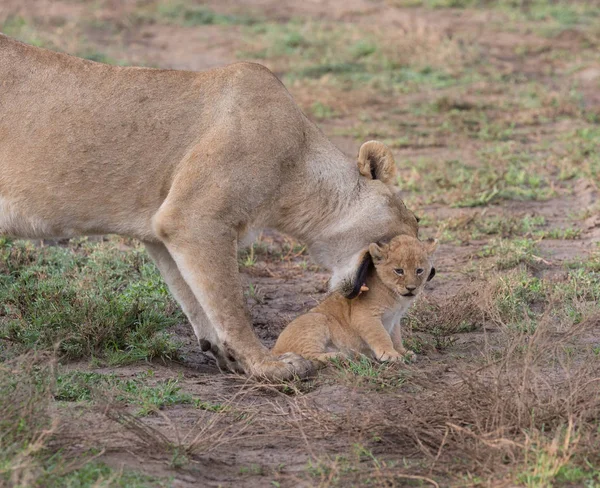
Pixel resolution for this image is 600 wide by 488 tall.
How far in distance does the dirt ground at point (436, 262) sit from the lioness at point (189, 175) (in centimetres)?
59

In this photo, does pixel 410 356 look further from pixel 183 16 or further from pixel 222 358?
pixel 183 16

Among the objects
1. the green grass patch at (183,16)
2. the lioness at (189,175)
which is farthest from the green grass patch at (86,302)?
the green grass patch at (183,16)

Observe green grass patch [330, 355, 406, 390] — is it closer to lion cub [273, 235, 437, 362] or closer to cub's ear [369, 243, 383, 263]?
lion cub [273, 235, 437, 362]

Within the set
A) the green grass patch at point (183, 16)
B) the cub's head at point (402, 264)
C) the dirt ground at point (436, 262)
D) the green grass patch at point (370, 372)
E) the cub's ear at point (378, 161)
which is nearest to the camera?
the dirt ground at point (436, 262)

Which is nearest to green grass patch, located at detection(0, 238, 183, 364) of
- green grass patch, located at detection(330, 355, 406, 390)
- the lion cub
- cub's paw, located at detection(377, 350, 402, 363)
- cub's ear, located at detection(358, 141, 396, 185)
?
the lion cub

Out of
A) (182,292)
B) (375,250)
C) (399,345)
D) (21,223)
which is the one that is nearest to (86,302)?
(182,292)

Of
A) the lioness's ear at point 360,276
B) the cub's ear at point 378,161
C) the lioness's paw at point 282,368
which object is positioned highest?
the cub's ear at point 378,161

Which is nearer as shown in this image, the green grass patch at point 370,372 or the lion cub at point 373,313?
the green grass patch at point 370,372

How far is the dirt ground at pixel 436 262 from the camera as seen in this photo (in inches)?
167

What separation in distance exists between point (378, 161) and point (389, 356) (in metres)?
1.21

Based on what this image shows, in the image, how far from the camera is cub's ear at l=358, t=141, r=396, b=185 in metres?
5.96

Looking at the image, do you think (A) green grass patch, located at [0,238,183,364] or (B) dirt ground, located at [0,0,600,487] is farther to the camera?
(A) green grass patch, located at [0,238,183,364]

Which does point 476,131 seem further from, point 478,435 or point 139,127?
point 478,435

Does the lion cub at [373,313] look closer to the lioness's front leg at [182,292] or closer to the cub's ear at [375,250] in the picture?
the cub's ear at [375,250]
